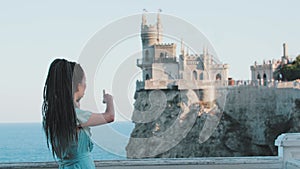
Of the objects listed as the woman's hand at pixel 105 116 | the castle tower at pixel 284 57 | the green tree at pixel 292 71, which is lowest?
the woman's hand at pixel 105 116

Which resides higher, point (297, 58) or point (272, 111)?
point (297, 58)

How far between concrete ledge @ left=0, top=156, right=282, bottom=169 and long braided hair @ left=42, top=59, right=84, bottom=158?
1.36m

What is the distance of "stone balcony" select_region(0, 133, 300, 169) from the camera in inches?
155

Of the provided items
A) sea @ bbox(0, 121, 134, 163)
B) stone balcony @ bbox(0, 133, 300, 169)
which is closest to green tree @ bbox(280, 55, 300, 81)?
sea @ bbox(0, 121, 134, 163)

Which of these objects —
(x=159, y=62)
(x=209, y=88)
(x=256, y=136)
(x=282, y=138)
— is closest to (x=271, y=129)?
(x=256, y=136)

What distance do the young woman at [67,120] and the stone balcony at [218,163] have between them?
53.3 inches

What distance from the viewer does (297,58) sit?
1547 inches

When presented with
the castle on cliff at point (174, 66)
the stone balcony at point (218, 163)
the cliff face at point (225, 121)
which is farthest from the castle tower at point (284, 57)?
the stone balcony at point (218, 163)

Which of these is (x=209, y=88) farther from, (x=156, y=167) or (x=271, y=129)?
(x=156, y=167)

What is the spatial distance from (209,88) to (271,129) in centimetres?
430

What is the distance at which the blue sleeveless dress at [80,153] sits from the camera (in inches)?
100.0

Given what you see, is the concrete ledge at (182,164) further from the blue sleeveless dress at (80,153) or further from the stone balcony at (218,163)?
the blue sleeveless dress at (80,153)

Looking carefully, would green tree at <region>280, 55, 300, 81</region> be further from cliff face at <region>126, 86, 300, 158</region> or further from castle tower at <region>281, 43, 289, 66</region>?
cliff face at <region>126, 86, 300, 158</region>

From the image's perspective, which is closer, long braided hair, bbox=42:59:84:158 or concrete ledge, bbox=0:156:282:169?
long braided hair, bbox=42:59:84:158
